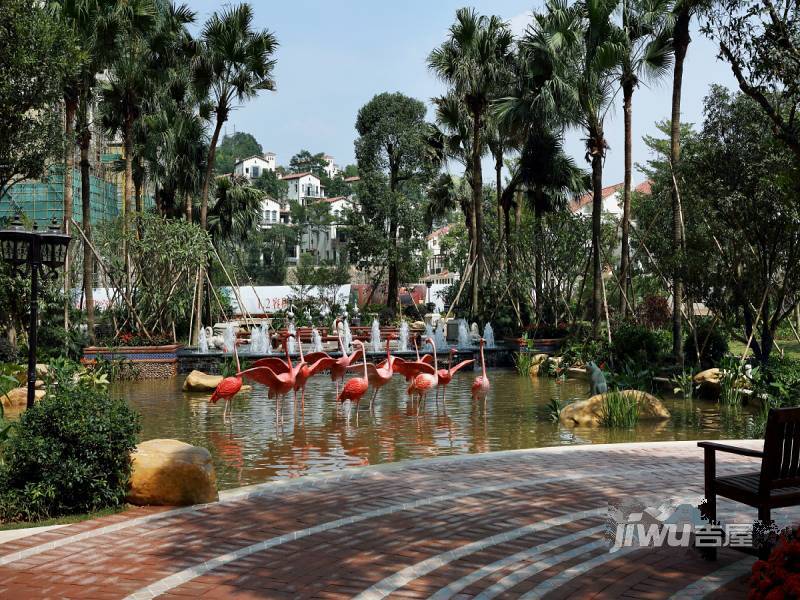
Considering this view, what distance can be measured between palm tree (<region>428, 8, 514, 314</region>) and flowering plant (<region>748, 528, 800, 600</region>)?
24475 mm

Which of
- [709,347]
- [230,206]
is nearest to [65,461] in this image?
[709,347]

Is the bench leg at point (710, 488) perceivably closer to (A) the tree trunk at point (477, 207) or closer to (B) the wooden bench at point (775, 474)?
(B) the wooden bench at point (775, 474)

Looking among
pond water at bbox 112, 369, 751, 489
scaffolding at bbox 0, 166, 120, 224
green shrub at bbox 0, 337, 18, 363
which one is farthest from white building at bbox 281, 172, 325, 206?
pond water at bbox 112, 369, 751, 489

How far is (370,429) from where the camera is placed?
12.4 metres

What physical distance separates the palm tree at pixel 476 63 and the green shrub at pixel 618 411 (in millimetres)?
16183

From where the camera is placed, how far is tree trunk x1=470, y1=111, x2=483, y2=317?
91.3ft

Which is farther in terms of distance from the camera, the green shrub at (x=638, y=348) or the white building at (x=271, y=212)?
the white building at (x=271, y=212)

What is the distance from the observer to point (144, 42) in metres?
23.9

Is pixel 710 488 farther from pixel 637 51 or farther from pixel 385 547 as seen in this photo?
pixel 637 51

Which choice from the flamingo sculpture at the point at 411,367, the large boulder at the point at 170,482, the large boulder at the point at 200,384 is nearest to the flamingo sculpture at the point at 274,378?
the flamingo sculpture at the point at 411,367

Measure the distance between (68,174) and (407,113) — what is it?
25493 millimetres

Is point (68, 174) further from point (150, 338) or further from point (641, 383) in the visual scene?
point (641, 383)

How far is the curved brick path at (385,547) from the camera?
5016 millimetres

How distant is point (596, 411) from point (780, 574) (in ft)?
29.1
